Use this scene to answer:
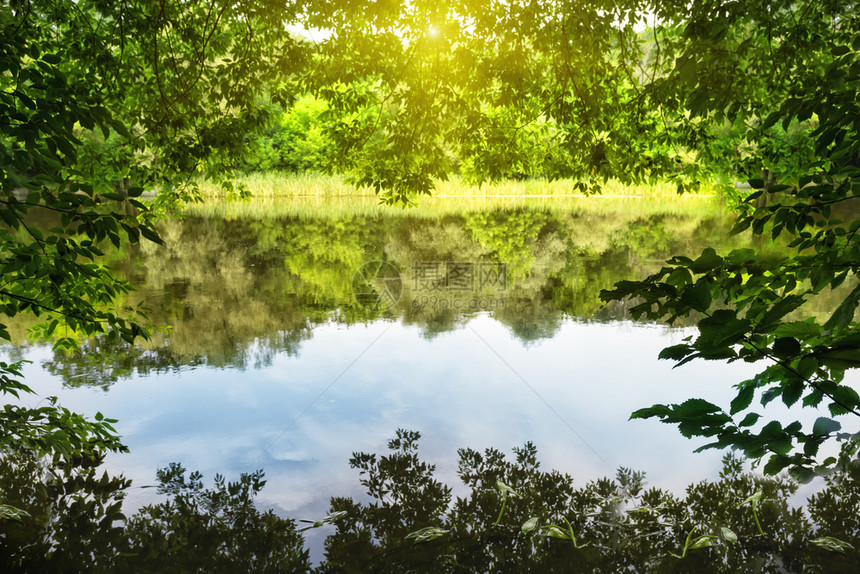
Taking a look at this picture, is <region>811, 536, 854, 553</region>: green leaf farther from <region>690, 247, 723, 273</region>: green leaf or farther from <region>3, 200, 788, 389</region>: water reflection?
<region>3, 200, 788, 389</region>: water reflection

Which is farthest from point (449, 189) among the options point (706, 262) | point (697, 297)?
point (697, 297)

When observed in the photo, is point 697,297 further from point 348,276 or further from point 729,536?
point 348,276

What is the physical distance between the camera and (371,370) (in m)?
10.5

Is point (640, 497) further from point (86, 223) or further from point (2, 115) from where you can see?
point (2, 115)

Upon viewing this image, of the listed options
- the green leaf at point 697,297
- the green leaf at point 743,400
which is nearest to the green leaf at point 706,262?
the green leaf at point 697,297

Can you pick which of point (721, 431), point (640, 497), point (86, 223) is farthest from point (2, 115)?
point (640, 497)

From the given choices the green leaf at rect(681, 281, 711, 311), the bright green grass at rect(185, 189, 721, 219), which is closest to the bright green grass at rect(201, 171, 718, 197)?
the bright green grass at rect(185, 189, 721, 219)

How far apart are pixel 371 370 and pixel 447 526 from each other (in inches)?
199

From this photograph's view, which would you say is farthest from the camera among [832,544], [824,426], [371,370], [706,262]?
[371,370]

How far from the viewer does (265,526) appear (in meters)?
5.66

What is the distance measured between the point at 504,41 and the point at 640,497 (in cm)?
670

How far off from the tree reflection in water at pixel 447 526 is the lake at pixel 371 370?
279mm

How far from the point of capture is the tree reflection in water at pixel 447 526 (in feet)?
16.6

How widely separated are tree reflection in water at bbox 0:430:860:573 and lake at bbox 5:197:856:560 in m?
0.28
